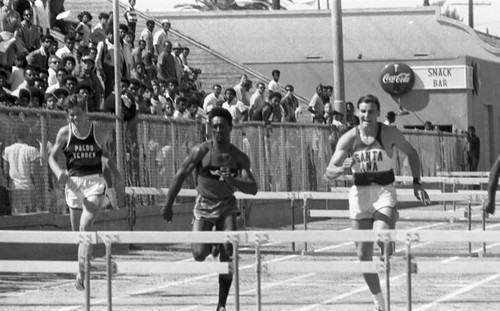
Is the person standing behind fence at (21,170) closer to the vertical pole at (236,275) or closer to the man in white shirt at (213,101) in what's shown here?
the vertical pole at (236,275)

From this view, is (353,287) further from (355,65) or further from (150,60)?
(355,65)

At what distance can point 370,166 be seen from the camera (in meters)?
13.8

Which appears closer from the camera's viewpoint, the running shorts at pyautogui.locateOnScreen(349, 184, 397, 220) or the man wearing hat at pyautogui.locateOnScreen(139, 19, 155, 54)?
the running shorts at pyautogui.locateOnScreen(349, 184, 397, 220)

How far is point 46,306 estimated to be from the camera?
14.7 meters

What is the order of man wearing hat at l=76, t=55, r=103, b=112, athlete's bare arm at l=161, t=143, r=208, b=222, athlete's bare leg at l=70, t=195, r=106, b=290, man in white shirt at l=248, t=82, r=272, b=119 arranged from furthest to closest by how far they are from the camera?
man in white shirt at l=248, t=82, r=272, b=119
man wearing hat at l=76, t=55, r=103, b=112
athlete's bare leg at l=70, t=195, r=106, b=290
athlete's bare arm at l=161, t=143, r=208, b=222

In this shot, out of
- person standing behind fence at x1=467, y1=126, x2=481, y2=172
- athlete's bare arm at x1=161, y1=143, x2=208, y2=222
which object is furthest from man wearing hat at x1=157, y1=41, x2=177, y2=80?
athlete's bare arm at x1=161, y1=143, x2=208, y2=222

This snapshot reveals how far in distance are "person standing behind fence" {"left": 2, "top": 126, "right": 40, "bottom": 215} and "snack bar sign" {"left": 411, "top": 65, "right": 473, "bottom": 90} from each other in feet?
107

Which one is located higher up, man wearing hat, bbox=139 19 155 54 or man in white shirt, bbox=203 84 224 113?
man wearing hat, bbox=139 19 155 54

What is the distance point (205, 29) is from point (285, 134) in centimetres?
2297

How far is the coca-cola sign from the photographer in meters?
51.0

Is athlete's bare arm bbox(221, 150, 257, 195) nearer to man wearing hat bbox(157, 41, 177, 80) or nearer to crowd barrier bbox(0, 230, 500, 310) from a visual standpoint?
crowd barrier bbox(0, 230, 500, 310)

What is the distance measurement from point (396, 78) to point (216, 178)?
1481 inches

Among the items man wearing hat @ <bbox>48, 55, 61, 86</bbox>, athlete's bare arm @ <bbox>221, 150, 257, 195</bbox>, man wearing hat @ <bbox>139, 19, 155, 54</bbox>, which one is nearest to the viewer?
athlete's bare arm @ <bbox>221, 150, 257, 195</bbox>

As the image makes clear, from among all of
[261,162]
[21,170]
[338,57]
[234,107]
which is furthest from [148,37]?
[21,170]
